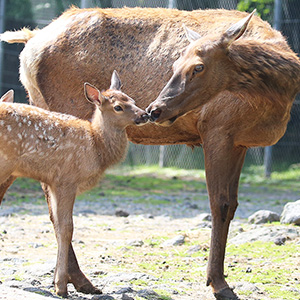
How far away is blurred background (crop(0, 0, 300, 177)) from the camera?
15.9 m

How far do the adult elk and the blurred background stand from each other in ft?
31.1

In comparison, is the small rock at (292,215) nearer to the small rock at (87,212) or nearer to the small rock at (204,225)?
the small rock at (204,225)

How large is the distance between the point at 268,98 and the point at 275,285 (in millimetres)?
1774

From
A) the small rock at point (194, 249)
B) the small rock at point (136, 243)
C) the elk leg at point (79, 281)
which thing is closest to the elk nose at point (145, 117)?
the elk leg at point (79, 281)

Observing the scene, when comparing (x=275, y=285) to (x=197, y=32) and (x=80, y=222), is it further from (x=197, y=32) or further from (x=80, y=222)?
(x=80, y=222)

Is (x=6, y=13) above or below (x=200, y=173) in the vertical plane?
above

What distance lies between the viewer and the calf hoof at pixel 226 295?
5.45 meters

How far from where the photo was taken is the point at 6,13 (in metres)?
17.1

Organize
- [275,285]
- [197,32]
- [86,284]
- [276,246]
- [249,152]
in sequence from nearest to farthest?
1. [86,284]
2. [275,285]
3. [197,32]
4. [276,246]
5. [249,152]

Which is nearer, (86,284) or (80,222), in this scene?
(86,284)

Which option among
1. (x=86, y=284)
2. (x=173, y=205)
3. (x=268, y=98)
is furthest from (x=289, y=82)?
(x=173, y=205)

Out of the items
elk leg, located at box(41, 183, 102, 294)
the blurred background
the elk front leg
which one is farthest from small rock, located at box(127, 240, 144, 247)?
the blurred background

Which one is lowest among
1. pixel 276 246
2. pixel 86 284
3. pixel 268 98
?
pixel 276 246

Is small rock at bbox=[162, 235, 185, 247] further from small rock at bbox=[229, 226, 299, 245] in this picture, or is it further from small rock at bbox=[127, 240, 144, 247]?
small rock at bbox=[229, 226, 299, 245]
